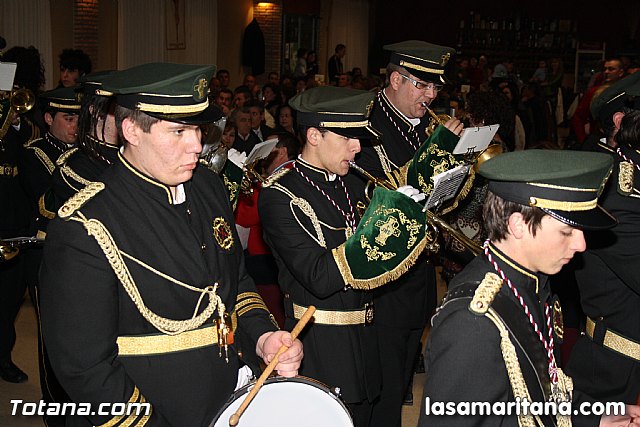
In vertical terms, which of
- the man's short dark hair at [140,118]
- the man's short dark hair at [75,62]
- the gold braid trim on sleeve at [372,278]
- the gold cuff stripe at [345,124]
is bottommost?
the gold braid trim on sleeve at [372,278]

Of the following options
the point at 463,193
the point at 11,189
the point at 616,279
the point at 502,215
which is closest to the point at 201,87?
the point at 502,215

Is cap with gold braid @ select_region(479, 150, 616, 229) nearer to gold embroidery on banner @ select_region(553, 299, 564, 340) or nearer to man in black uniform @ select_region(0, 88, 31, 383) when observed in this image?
gold embroidery on banner @ select_region(553, 299, 564, 340)

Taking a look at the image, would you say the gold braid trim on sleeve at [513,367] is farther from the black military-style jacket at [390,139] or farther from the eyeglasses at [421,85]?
the eyeglasses at [421,85]

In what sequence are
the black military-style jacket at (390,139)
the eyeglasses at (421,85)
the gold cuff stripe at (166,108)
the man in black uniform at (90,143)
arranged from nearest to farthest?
the gold cuff stripe at (166,108) → the man in black uniform at (90,143) → the black military-style jacket at (390,139) → the eyeglasses at (421,85)

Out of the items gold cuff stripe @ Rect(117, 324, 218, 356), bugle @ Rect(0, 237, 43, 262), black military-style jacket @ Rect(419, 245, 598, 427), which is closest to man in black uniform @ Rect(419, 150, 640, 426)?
black military-style jacket @ Rect(419, 245, 598, 427)

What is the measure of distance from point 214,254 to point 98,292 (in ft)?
1.41

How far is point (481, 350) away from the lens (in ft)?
6.97

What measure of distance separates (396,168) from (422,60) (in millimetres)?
610

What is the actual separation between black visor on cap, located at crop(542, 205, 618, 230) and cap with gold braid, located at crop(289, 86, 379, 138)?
58.1 inches

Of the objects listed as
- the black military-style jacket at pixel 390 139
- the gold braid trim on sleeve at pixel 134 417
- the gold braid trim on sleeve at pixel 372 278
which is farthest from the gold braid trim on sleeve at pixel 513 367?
the black military-style jacket at pixel 390 139

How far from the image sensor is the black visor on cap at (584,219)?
7.20 feet

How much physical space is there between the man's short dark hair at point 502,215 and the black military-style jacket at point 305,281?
3.92ft

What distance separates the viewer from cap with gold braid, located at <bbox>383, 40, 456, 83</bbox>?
457 cm

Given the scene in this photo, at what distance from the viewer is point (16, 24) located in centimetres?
1123
